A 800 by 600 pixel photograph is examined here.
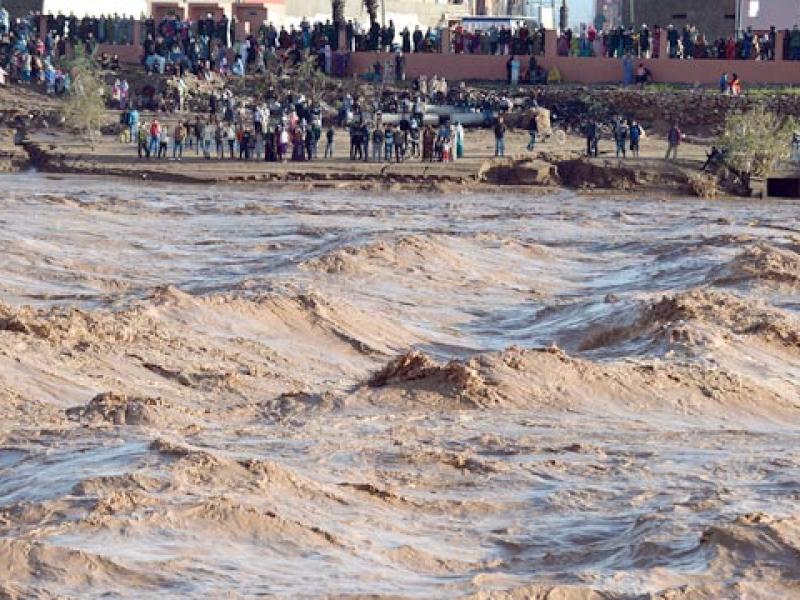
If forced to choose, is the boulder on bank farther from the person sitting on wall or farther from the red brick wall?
the red brick wall

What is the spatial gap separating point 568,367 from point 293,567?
21.4ft

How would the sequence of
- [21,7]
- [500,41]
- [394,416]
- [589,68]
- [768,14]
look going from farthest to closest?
1. [768,14]
2. [21,7]
3. [500,41]
4. [589,68]
5. [394,416]

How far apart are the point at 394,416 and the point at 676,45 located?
31.4 m

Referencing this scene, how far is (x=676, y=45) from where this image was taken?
146 ft

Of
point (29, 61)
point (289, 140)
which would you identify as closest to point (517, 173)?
point (289, 140)

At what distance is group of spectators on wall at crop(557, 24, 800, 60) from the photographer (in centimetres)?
4369

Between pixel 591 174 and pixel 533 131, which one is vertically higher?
pixel 533 131

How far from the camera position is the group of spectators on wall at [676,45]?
43.7 metres

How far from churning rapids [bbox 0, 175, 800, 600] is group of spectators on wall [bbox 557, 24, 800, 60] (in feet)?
53.2

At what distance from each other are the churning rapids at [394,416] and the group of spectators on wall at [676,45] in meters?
16.2

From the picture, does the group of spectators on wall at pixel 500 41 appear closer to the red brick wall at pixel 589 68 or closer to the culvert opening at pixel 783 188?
the red brick wall at pixel 589 68

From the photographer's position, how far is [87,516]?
34.7 feet

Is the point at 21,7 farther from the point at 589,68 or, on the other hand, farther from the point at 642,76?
Result: the point at 642,76

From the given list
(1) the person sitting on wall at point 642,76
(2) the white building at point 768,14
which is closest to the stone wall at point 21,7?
(1) the person sitting on wall at point 642,76
